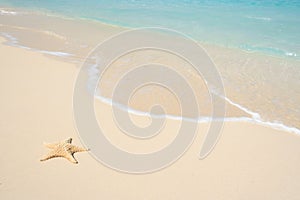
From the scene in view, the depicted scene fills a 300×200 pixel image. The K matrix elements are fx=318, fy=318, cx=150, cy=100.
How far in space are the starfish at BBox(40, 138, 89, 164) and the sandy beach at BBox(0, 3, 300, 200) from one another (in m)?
0.07

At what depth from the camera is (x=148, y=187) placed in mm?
3984

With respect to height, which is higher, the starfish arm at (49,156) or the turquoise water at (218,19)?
the turquoise water at (218,19)

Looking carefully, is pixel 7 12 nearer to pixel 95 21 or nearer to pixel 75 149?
pixel 95 21

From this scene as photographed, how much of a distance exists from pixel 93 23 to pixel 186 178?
12.0m

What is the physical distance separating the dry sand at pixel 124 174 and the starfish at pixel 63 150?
0.24 feet

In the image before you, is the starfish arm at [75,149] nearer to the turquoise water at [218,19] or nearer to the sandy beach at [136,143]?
the sandy beach at [136,143]

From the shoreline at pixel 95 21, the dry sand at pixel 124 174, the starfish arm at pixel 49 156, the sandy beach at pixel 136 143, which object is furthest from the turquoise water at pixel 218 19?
the starfish arm at pixel 49 156

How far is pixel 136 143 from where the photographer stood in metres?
4.83

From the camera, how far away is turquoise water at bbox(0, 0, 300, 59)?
12430 millimetres

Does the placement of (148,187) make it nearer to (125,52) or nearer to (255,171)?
(255,171)

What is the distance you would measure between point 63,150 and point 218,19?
47.9ft

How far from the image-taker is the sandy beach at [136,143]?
12.9 feet

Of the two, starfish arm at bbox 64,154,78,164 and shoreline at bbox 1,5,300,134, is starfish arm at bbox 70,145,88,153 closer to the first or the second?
starfish arm at bbox 64,154,78,164

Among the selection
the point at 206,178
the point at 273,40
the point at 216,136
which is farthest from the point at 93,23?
the point at 206,178
